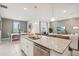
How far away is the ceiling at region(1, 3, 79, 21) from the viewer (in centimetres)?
174

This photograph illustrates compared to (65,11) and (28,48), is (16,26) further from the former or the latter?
(65,11)

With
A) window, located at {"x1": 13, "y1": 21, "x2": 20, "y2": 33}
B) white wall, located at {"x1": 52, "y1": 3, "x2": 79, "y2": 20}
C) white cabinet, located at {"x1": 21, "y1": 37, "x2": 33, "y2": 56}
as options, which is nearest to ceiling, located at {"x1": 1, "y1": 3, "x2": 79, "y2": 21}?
white wall, located at {"x1": 52, "y1": 3, "x2": 79, "y2": 20}

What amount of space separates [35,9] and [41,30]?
1.66 ft

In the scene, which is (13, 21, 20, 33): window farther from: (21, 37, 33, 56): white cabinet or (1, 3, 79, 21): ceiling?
(21, 37, 33, 56): white cabinet

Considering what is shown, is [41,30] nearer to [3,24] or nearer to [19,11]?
[19,11]

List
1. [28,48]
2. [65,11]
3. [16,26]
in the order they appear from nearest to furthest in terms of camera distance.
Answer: [65,11], [16,26], [28,48]

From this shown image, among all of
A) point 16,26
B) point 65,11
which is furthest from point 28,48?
point 65,11

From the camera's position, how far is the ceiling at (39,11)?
5.71ft

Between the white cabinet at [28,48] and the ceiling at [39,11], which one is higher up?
the ceiling at [39,11]

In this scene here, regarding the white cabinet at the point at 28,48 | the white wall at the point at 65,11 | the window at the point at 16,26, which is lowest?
the white cabinet at the point at 28,48

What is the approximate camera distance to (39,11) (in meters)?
1.92

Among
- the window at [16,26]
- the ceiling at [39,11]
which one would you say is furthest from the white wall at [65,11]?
the window at [16,26]

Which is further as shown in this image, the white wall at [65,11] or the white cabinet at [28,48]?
the white cabinet at [28,48]

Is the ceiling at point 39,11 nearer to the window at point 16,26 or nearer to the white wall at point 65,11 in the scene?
the white wall at point 65,11
